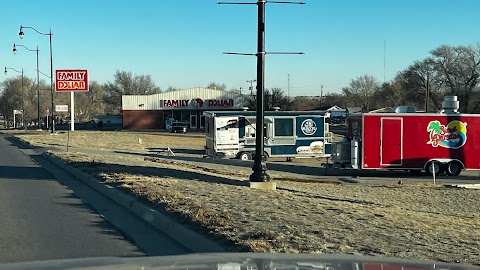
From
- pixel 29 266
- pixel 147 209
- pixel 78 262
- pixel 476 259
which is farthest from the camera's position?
pixel 147 209

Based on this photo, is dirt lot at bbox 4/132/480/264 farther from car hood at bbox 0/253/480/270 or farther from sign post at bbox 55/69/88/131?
sign post at bbox 55/69/88/131

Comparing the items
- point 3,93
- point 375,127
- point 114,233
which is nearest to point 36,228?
point 114,233

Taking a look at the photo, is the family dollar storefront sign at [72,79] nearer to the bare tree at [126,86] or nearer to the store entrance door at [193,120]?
the store entrance door at [193,120]

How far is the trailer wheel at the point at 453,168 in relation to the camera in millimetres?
24250

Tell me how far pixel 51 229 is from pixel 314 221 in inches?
166

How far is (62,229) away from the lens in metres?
8.94

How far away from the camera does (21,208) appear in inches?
445

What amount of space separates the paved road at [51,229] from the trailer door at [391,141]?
14.0m

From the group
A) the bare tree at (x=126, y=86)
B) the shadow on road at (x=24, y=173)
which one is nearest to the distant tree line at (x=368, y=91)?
the bare tree at (x=126, y=86)

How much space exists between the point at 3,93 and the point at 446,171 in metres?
103

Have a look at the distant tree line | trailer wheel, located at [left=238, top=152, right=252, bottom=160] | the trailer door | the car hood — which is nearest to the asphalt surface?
the car hood

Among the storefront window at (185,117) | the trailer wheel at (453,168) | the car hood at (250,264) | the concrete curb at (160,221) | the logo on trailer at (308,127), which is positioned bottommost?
the trailer wheel at (453,168)

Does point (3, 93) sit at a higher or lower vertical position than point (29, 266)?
higher

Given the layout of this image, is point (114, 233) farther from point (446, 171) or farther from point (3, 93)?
point (3, 93)
